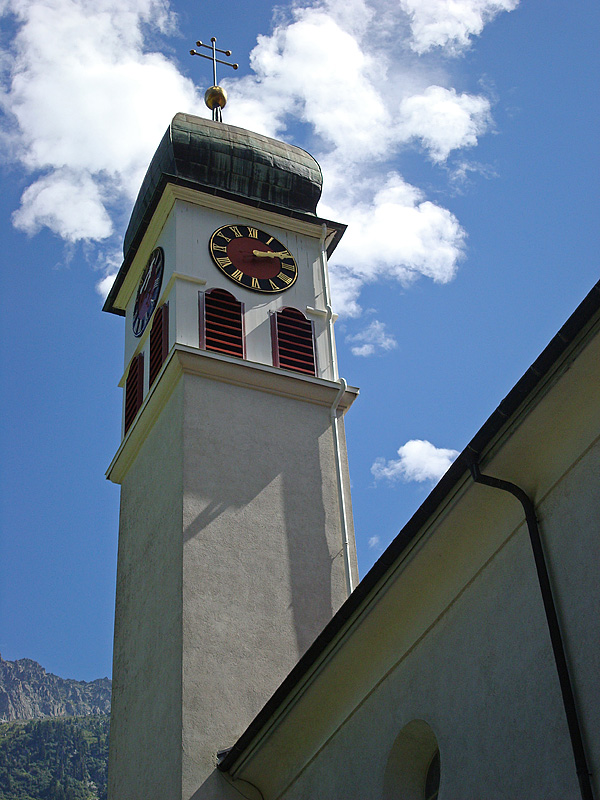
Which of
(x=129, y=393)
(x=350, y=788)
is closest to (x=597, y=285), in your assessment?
(x=350, y=788)

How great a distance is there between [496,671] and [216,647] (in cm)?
593

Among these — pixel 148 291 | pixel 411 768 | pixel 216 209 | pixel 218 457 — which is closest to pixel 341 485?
pixel 218 457

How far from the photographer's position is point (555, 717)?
7859mm

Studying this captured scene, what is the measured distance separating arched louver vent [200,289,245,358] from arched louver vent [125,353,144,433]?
1980 mm

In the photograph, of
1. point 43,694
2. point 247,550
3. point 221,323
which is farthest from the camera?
point 43,694

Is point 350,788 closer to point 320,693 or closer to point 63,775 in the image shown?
point 320,693

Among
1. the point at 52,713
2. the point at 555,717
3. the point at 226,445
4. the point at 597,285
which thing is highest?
the point at 52,713

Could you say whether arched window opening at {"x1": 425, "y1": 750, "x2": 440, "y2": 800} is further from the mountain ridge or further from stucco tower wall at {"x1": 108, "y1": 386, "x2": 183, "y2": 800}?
the mountain ridge

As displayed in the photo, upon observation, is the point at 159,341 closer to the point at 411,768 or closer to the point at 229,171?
the point at 229,171

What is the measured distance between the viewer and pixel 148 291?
65.9 feet

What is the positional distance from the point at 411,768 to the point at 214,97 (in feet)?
59.0

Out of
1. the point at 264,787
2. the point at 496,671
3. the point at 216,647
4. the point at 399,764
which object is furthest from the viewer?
the point at 216,647

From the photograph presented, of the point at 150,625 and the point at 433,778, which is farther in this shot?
the point at 150,625

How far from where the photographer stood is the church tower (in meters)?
13.9
